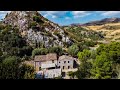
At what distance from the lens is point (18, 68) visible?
5660 millimetres

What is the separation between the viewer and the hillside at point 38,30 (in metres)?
5.45

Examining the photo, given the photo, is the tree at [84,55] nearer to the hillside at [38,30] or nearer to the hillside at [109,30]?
the hillside at [38,30]

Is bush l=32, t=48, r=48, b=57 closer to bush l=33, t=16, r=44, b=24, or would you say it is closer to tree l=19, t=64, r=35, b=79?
tree l=19, t=64, r=35, b=79

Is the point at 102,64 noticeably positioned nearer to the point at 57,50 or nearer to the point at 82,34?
the point at 82,34

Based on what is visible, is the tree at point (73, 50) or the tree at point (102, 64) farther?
the tree at point (102, 64)

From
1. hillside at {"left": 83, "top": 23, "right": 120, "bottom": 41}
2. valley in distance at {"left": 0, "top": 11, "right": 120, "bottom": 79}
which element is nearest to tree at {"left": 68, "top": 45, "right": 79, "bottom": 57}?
valley in distance at {"left": 0, "top": 11, "right": 120, "bottom": 79}

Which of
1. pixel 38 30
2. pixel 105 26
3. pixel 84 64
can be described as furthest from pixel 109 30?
pixel 38 30

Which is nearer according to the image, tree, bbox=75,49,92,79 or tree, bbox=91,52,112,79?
tree, bbox=75,49,92,79

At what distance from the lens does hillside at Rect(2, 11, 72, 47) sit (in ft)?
17.9

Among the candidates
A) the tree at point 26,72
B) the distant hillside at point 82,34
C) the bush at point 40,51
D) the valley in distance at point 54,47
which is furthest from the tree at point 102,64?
the tree at point 26,72
